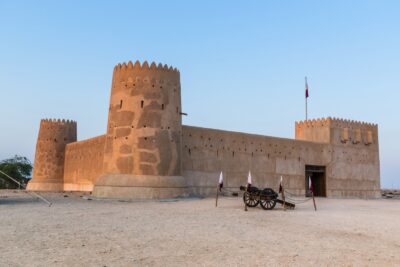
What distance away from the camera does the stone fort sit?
721 inches

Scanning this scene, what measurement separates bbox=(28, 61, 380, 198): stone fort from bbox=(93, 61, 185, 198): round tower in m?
0.04

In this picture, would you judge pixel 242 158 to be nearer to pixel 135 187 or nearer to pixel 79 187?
pixel 135 187

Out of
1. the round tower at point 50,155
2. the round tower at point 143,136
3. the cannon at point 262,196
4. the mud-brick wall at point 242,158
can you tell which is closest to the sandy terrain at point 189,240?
the cannon at point 262,196


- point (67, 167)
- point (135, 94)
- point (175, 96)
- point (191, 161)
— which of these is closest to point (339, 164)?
A: point (191, 161)

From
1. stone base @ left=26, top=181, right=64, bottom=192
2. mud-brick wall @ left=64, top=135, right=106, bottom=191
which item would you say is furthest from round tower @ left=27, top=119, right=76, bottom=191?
mud-brick wall @ left=64, top=135, right=106, bottom=191

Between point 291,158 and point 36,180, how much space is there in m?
19.2

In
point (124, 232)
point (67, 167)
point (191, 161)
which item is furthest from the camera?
point (67, 167)

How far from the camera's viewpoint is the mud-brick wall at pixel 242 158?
69.9 feet

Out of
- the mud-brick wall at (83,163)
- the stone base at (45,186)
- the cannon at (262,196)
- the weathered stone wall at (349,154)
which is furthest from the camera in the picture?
the stone base at (45,186)

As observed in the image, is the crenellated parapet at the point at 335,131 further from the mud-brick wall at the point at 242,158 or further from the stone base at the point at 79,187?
the stone base at the point at 79,187

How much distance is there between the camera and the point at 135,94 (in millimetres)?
18859

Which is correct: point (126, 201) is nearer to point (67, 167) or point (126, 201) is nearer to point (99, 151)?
point (99, 151)

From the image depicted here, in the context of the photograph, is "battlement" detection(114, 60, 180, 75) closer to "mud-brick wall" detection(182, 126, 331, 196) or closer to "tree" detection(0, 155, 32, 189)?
"mud-brick wall" detection(182, 126, 331, 196)

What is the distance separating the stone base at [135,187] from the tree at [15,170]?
87.5 ft
